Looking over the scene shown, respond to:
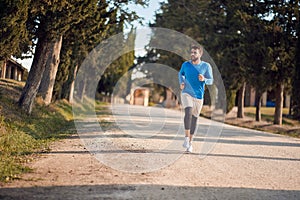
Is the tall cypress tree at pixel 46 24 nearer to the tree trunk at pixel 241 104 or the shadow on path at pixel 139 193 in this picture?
the shadow on path at pixel 139 193

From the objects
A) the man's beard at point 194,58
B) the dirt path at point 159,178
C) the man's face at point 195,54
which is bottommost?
the dirt path at point 159,178

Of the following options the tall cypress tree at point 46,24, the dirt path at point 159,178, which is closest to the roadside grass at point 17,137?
the dirt path at point 159,178

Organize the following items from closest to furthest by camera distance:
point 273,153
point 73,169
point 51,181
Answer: point 51,181
point 73,169
point 273,153

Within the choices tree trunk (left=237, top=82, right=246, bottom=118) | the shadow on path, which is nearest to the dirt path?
the shadow on path

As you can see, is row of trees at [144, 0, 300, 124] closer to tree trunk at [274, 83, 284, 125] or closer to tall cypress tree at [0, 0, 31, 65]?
tree trunk at [274, 83, 284, 125]

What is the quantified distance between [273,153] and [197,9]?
49.9ft

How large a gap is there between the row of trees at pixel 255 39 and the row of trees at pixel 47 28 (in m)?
5.52

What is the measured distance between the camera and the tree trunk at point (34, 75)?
48.9 ft

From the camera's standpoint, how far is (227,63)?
30.2 m

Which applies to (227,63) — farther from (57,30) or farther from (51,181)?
(51,181)

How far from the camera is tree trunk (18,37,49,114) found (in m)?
14.9

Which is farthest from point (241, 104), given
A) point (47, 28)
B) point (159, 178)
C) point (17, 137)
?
point (159, 178)

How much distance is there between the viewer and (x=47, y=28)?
13.7m

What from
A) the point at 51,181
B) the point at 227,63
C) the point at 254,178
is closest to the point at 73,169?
the point at 51,181
